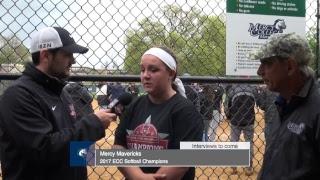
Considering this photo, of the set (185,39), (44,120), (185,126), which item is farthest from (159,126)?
(185,39)

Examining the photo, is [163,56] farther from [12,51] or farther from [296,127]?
[12,51]

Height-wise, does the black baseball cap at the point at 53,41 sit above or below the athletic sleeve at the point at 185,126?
above

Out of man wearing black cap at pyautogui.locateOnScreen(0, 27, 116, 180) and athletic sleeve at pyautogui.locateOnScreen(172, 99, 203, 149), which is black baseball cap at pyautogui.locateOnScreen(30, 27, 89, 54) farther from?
athletic sleeve at pyautogui.locateOnScreen(172, 99, 203, 149)

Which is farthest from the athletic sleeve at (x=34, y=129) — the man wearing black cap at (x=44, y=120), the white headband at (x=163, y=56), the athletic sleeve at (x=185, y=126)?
the white headband at (x=163, y=56)

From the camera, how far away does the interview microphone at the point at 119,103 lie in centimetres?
298

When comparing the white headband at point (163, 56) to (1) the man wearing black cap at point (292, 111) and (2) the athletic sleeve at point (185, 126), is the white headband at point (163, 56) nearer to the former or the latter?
(2) the athletic sleeve at point (185, 126)

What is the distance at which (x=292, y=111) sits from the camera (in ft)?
9.15

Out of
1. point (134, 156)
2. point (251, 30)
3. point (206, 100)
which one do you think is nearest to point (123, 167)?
point (134, 156)

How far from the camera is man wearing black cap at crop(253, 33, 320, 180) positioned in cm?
259

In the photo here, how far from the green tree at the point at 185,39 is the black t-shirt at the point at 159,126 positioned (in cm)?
61

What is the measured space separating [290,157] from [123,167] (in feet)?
3.37

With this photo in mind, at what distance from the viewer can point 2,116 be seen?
8.86 feet

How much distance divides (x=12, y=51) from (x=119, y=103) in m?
0.97

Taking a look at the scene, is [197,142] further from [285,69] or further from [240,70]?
[240,70]
